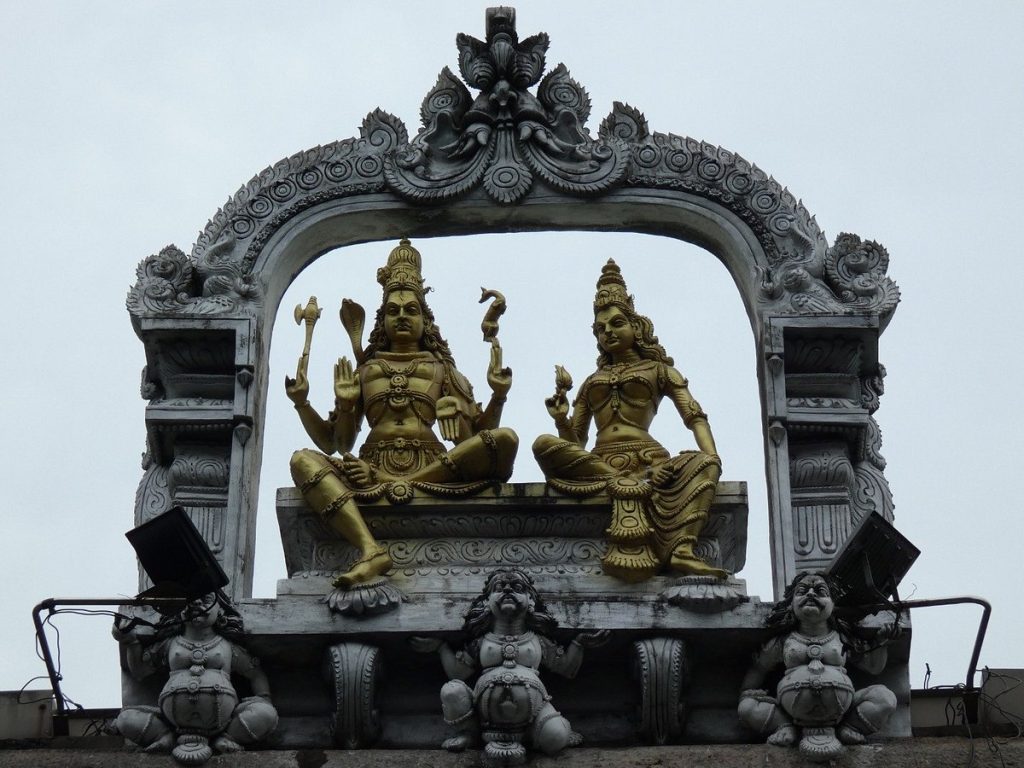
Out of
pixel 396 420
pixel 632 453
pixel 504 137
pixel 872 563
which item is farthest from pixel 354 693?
pixel 504 137

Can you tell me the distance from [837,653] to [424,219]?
192 inches

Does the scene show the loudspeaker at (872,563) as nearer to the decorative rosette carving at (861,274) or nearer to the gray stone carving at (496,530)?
the gray stone carving at (496,530)

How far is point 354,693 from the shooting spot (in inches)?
586

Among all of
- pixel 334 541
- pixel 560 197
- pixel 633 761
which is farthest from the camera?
pixel 560 197

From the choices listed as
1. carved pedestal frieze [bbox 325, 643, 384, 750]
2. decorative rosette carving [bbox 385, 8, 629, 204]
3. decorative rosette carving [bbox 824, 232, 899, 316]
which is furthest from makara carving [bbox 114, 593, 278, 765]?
decorative rosette carving [bbox 824, 232, 899, 316]

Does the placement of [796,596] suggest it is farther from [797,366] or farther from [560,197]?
[560,197]

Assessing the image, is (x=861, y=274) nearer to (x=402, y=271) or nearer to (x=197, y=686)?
(x=402, y=271)

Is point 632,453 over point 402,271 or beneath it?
beneath

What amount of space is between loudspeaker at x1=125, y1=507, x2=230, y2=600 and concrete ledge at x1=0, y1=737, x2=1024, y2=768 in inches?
39.5

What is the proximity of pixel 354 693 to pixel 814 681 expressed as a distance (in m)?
2.66

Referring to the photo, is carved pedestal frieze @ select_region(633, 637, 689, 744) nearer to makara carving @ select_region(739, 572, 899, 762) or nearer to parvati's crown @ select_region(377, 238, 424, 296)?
makara carving @ select_region(739, 572, 899, 762)

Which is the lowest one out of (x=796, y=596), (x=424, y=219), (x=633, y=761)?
(x=633, y=761)

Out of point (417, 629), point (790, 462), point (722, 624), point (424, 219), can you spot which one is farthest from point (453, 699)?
point (424, 219)

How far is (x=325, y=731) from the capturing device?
595 inches
